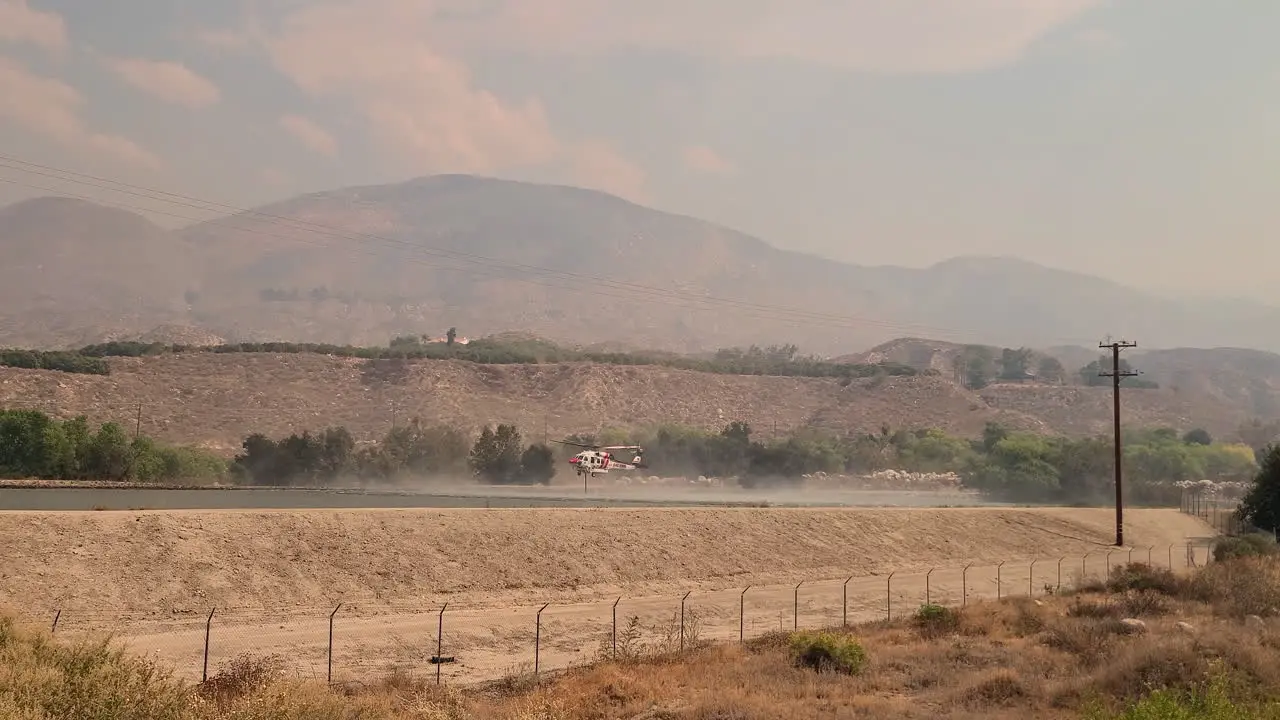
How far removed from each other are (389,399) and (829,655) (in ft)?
445

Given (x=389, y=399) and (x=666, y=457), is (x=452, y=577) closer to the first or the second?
(x=666, y=457)

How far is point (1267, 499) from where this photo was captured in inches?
2995

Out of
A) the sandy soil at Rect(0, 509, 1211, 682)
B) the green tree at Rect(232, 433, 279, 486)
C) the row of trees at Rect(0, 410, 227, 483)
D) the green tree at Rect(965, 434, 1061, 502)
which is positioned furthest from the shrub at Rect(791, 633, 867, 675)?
the green tree at Rect(965, 434, 1061, 502)

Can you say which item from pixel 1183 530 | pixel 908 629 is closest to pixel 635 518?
pixel 908 629

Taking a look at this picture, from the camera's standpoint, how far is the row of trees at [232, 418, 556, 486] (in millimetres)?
110125

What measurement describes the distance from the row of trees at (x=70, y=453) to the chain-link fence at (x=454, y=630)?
53.7 metres

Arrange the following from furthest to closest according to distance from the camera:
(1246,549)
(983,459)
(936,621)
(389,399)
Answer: (389,399) < (983,459) < (1246,549) < (936,621)

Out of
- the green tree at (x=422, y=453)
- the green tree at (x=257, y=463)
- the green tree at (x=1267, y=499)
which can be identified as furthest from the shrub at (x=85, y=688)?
the green tree at (x=422, y=453)

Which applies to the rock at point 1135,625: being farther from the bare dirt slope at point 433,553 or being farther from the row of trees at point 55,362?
the row of trees at point 55,362

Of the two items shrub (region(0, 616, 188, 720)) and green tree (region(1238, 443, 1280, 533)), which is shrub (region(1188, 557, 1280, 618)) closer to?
green tree (region(1238, 443, 1280, 533))

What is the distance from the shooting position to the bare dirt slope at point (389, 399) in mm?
126875

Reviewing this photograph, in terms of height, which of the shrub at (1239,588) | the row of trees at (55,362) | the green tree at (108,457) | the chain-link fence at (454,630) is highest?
the row of trees at (55,362)

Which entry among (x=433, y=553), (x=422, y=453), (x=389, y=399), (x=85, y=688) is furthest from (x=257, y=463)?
(x=85, y=688)

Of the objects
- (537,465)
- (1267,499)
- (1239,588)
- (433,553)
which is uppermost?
(1267,499)
